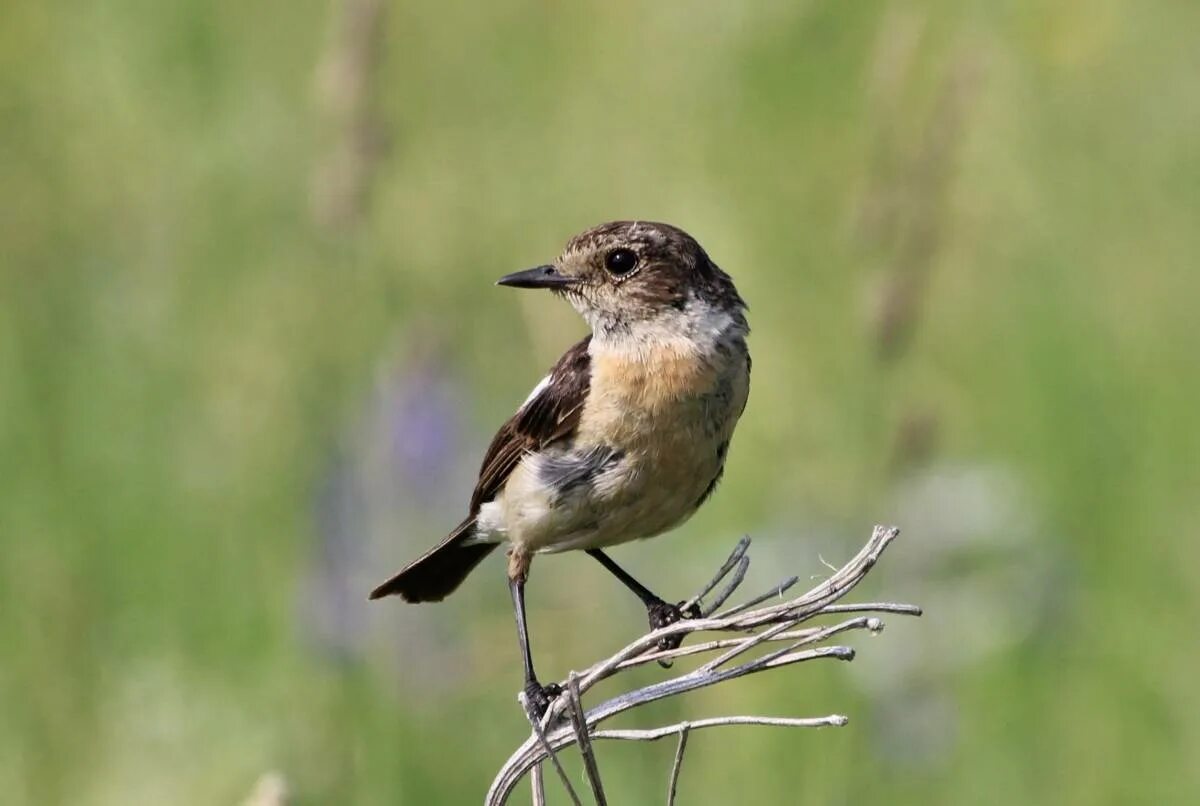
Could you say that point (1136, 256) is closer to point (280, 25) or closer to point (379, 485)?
point (379, 485)

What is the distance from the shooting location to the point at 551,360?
13.7 feet

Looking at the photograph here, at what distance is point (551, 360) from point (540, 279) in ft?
0.66

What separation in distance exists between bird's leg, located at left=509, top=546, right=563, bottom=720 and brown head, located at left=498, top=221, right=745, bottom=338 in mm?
572

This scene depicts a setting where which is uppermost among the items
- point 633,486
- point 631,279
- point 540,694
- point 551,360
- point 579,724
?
point 631,279

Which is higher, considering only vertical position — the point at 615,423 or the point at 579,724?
the point at 615,423

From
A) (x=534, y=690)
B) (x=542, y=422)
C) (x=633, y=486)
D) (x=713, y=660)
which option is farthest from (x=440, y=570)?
(x=713, y=660)

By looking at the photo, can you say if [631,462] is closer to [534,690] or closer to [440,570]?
[534,690]

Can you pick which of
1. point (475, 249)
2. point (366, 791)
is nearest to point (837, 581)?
point (366, 791)

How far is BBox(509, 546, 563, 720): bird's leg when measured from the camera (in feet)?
12.2

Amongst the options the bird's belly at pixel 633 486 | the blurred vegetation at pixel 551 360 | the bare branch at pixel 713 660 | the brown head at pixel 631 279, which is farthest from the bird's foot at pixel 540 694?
the bare branch at pixel 713 660

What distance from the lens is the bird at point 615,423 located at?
12.5 ft

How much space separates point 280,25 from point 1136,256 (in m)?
4.31

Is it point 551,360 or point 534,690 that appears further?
point 551,360

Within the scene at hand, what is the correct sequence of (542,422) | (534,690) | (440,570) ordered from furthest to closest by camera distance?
1. (440,570)
2. (542,422)
3. (534,690)
